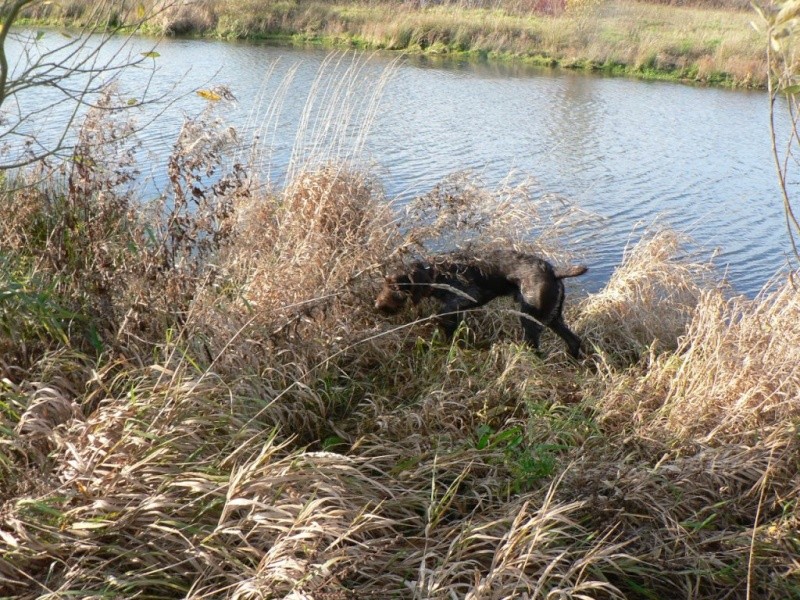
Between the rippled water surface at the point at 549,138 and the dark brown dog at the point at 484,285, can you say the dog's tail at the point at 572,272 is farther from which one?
the rippled water surface at the point at 549,138

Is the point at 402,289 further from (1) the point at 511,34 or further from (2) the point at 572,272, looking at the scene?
(1) the point at 511,34

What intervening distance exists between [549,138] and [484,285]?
8.15 meters

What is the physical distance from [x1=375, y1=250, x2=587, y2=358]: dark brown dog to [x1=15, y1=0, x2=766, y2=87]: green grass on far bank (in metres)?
19.6

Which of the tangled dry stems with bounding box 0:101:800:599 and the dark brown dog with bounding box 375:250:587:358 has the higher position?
the dark brown dog with bounding box 375:250:587:358

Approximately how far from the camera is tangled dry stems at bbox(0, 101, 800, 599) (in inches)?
115

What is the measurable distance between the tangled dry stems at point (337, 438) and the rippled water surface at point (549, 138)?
1789mm

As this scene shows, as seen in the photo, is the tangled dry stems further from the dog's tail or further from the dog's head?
the dog's tail

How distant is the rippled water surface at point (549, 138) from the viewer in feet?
28.7

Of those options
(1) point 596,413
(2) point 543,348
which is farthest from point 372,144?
(1) point 596,413

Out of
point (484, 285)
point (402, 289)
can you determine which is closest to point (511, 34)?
point (484, 285)

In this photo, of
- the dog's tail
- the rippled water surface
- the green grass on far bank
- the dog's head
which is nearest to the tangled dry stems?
the dog's head

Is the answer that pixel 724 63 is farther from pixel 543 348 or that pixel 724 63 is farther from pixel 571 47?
pixel 543 348

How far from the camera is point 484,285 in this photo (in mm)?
5348

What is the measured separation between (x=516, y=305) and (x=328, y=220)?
163 cm
